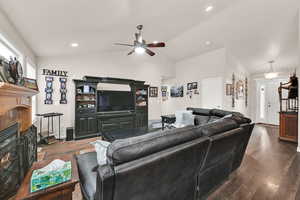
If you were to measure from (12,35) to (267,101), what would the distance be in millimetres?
9259

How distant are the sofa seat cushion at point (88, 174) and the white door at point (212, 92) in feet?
15.9

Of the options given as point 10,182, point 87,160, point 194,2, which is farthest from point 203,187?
point 194,2

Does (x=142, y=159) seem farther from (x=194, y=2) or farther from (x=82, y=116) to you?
(x=82, y=116)

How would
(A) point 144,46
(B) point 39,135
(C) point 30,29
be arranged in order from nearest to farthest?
(C) point 30,29, (A) point 144,46, (B) point 39,135

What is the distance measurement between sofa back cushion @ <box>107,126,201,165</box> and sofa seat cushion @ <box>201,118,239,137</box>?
0.19m

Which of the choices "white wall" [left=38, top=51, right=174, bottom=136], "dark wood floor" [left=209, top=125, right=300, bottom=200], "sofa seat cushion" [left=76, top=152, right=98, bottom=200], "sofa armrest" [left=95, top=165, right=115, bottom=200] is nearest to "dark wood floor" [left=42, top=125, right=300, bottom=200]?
"dark wood floor" [left=209, top=125, right=300, bottom=200]

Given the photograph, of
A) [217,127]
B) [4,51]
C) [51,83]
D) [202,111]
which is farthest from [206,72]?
[4,51]

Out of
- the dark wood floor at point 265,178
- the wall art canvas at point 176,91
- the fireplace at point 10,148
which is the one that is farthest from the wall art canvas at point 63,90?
the wall art canvas at point 176,91

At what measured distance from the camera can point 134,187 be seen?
1.03 m

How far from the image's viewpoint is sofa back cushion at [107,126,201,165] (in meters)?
1.00

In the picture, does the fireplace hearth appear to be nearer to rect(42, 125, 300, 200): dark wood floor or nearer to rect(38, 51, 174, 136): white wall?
rect(42, 125, 300, 200): dark wood floor

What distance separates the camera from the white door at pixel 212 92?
5172 millimetres

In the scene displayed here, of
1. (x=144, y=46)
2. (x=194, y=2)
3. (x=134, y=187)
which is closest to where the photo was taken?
(x=134, y=187)

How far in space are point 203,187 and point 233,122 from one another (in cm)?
96
